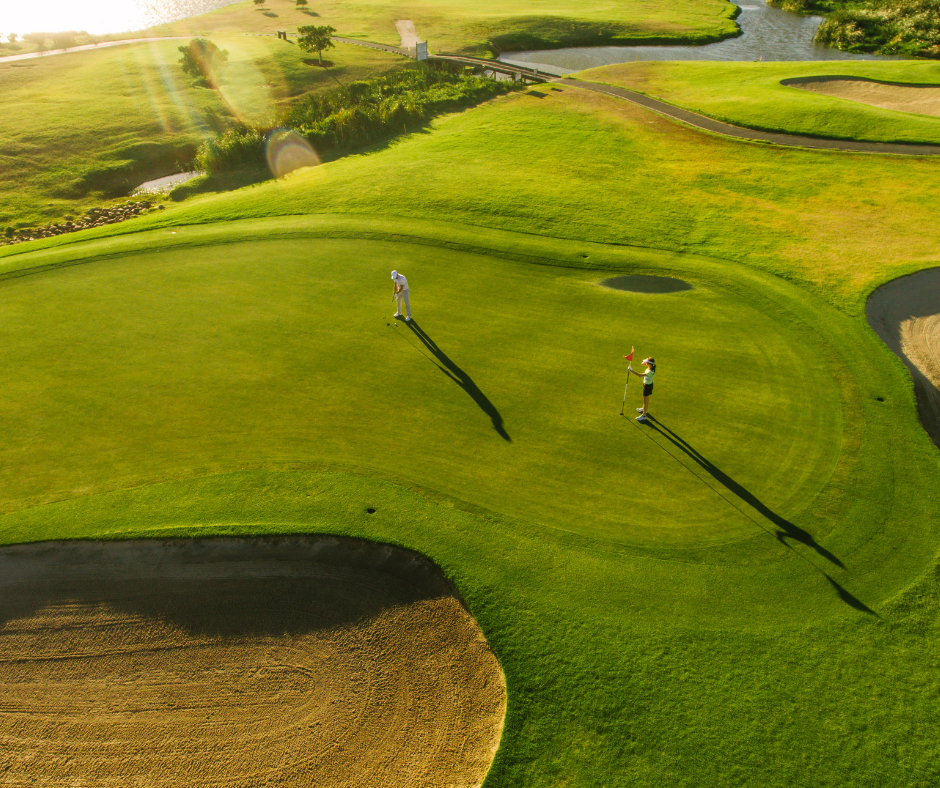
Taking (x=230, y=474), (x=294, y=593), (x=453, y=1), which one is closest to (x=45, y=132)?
(x=230, y=474)

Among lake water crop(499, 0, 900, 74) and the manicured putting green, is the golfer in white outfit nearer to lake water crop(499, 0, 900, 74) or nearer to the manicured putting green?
the manicured putting green

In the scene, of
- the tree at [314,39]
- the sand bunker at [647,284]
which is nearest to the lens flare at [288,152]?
the tree at [314,39]

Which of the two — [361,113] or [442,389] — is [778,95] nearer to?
[361,113]

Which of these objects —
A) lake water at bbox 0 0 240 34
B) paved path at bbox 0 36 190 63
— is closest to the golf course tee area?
paved path at bbox 0 36 190 63

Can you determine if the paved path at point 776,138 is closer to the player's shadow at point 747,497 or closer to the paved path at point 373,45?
the player's shadow at point 747,497

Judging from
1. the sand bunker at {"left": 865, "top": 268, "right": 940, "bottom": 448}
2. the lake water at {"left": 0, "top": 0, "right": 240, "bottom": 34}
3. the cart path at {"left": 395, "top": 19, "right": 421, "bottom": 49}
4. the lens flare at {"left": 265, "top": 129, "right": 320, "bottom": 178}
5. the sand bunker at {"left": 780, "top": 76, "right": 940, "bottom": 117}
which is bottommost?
the sand bunker at {"left": 865, "top": 268, "right": 940, "bottom": 448}

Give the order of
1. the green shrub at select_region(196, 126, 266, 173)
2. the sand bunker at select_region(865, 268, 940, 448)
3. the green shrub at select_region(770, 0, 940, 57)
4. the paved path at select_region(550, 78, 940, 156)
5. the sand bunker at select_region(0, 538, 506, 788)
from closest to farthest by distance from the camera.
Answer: the sand bunker at select_region(0, 538, 506, 788) < the sand bunker at select_region(865, 268, 940, 448) < the paved path at select_region(550, 78, 940, 156) < the green shrub at select_region(196, 126, 266, 173) < the green shrub at select_region(770, 0, 940, 57)

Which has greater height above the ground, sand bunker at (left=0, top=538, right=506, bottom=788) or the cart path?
the cart path
